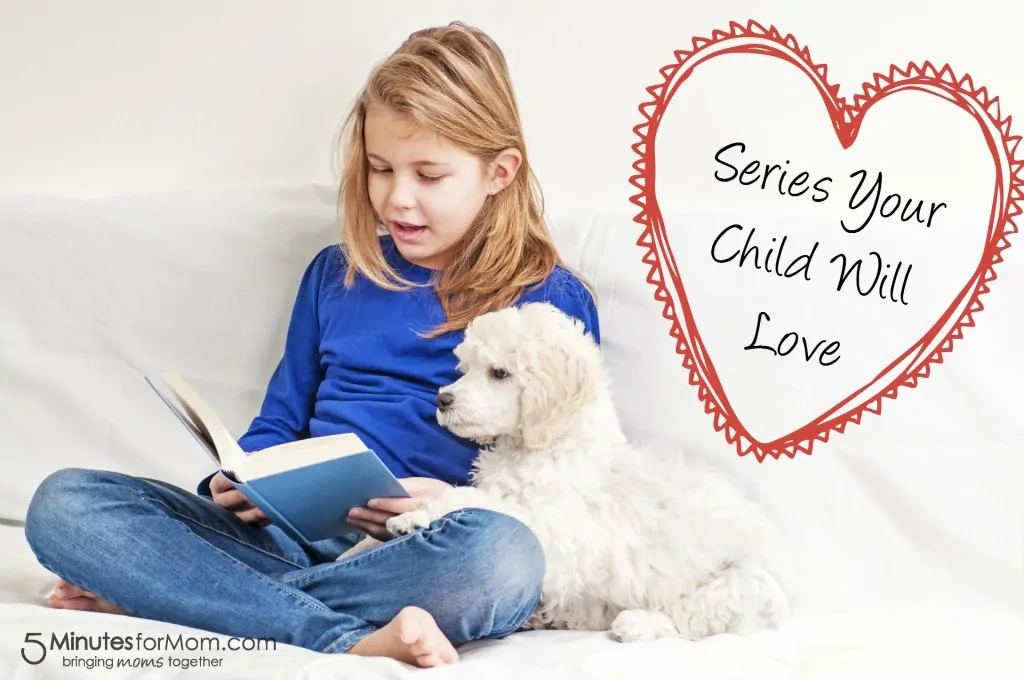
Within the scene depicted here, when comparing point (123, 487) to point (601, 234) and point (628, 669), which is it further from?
point (601, 234)

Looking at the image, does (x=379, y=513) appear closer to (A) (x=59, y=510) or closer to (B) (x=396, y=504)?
(B) (x=396, y=504)

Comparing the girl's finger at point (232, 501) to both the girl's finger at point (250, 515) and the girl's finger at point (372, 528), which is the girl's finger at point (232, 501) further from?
the girl's finger at point (372, 528)

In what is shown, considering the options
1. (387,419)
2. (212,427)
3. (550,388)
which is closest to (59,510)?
(212,427)

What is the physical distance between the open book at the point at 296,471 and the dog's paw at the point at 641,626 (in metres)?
0.36

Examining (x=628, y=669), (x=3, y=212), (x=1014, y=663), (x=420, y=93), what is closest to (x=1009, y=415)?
(x=1014, y=663)

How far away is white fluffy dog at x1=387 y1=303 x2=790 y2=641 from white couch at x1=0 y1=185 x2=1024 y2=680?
0.20 ft

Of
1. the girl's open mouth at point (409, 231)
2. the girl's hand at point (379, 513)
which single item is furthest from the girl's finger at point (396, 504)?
the girl's open mouth at point (409, 231)

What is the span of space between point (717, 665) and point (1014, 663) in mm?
467

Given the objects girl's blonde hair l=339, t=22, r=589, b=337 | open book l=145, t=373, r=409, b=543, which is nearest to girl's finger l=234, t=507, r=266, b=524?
open book l=145, t=373, r=409, b=543

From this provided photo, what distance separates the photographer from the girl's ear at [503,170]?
184 centimetres

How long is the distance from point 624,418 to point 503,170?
0.50 metres

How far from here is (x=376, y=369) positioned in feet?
5.89

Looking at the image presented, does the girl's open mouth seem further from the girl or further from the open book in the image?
the open book

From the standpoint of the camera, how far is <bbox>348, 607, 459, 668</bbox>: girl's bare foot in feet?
4.19
